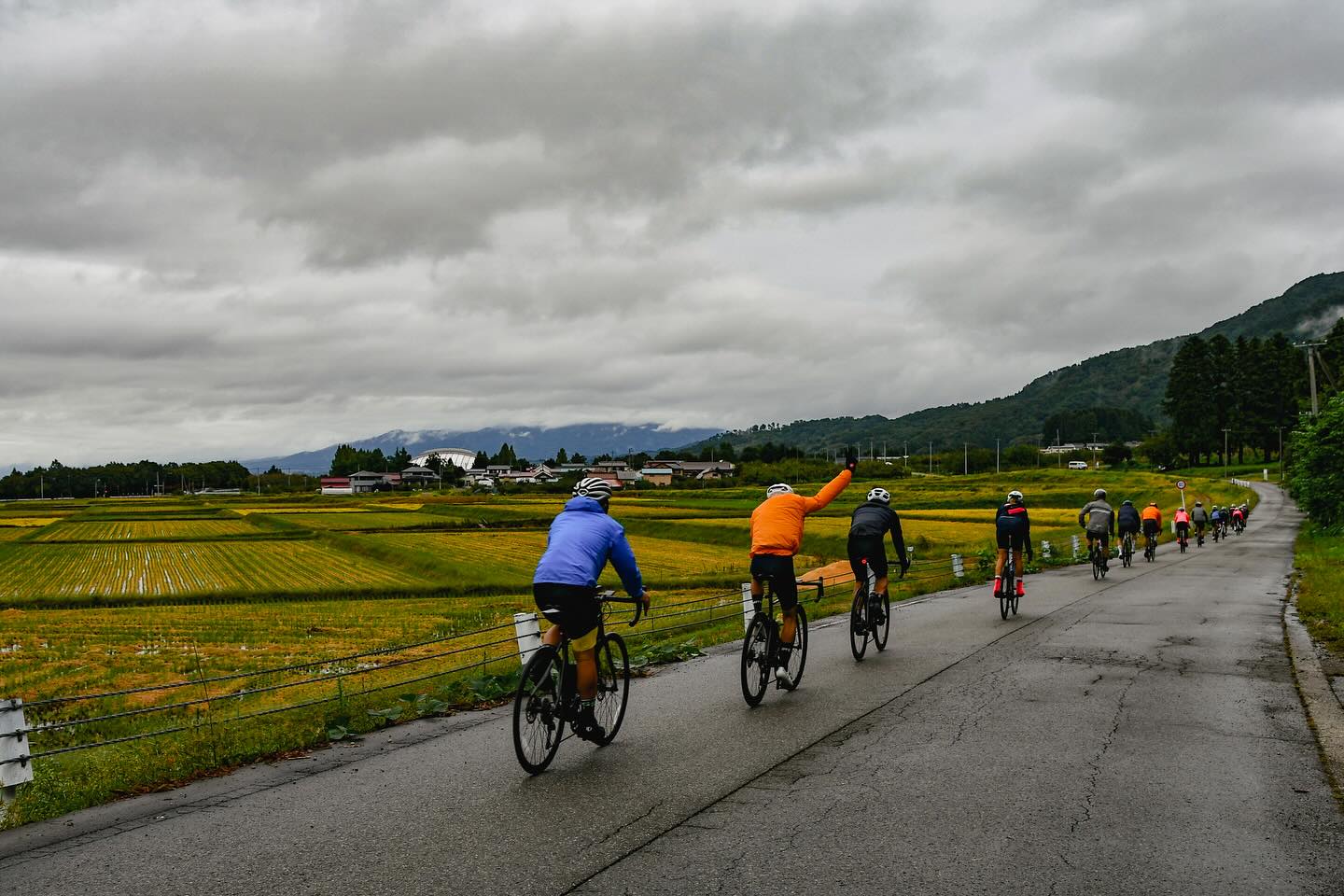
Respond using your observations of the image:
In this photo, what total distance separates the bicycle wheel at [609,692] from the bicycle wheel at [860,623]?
4.93 meters

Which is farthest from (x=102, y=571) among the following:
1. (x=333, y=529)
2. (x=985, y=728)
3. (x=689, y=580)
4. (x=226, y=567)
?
(x=985, y=728)

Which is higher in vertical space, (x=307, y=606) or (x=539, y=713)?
(x=539, y=713)

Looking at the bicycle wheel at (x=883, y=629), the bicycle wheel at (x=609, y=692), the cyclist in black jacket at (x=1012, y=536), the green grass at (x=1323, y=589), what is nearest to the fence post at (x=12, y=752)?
the bicycle wheel at (x=609, y=692)

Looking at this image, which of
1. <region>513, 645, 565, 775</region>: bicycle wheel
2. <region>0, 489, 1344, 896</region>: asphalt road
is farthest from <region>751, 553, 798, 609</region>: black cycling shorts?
<region>513, 645, 565, 775</region>: bicycle wheel

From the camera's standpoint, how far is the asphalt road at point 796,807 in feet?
17.2

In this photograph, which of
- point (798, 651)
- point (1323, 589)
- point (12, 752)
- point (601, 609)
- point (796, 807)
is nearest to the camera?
point (796, 807)

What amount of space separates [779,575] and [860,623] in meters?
3.08

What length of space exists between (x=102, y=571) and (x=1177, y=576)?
4882 cm

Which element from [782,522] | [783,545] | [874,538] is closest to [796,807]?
[783,545]

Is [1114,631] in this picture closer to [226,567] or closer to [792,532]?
[792,532]

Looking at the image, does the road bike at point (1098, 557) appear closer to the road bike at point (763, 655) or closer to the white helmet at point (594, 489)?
the road bike at point (763, 655)

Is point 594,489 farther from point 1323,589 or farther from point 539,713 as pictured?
point 1323,589

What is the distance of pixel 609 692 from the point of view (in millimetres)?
8242

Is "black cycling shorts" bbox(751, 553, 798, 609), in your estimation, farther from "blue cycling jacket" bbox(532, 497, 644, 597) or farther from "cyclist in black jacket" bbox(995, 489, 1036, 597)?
"cyclist in black jacket" bbox(995, 489, 1036, 597)
